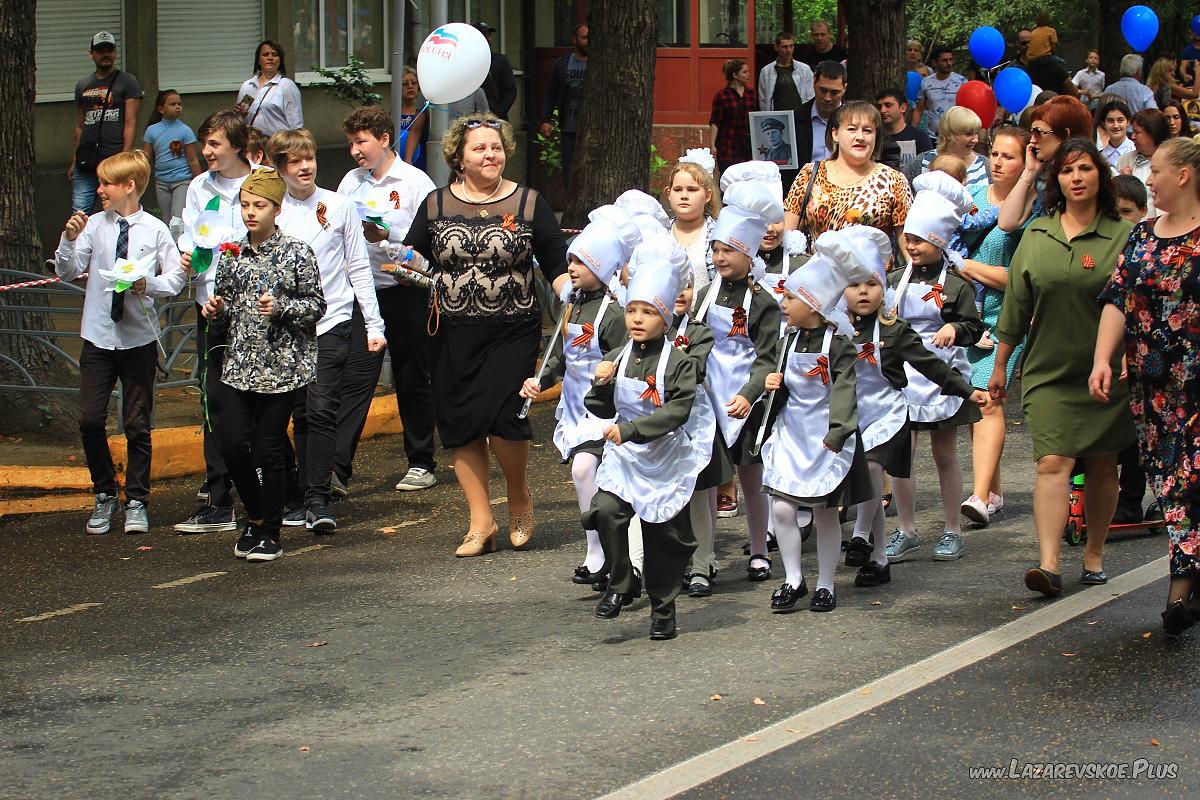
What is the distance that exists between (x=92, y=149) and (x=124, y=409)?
305 inches

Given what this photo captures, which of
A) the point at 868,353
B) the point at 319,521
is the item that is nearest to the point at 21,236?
the point at 319,521

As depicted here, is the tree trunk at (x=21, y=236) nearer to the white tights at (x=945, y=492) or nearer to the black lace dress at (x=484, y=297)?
the black lace dress at (x=484, y=297)

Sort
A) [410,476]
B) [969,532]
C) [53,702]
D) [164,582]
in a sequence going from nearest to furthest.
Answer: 1. [53,702]
2. [164,582]
3. [969,532]
4. [410,476]

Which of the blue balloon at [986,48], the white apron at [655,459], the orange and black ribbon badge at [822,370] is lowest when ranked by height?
the white apron at [655,459]

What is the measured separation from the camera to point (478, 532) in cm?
852

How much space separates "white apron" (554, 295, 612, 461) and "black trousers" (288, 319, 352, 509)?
1693mm

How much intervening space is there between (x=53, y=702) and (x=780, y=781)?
2658mm

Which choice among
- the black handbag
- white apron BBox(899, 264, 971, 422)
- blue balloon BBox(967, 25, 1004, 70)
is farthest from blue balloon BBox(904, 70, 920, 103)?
white apron BBox(899, 264, 971, 422)

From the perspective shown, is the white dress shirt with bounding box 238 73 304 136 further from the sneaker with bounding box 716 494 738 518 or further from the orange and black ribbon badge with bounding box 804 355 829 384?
the orange and black ribbon badge with bounding box 804 355 829 384

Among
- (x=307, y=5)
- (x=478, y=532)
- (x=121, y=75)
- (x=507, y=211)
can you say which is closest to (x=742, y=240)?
(x=507, y=211)

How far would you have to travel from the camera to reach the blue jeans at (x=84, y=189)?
16.4 meters

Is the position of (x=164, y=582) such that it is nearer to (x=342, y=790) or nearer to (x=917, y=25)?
(x=342, y=790)

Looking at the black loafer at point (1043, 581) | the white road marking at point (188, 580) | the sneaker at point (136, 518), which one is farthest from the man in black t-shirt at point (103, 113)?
the black loafer at point (1043, 581)

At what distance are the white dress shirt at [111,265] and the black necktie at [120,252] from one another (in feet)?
0.05
